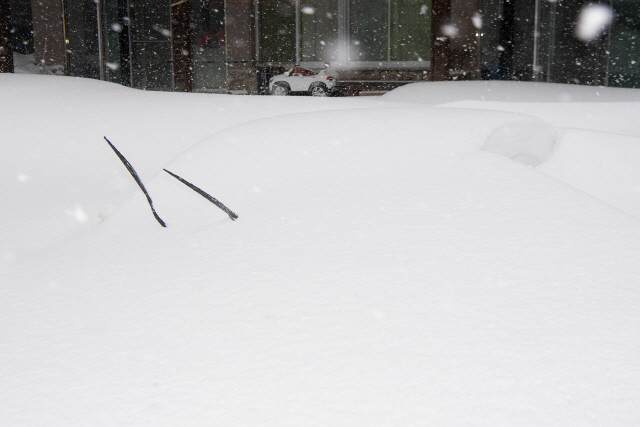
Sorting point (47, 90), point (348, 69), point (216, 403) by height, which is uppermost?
point (348, 69)

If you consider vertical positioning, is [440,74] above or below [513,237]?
above

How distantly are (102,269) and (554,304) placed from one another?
2.00 meters

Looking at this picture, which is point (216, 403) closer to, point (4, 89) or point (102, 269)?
point (102, 269)

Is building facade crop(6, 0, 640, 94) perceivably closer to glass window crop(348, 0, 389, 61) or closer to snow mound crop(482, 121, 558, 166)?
glass window crop(348, 0, 389, 61)

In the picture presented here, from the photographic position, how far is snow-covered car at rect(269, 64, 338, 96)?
13.6 m

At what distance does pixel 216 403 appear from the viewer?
160 centimetres

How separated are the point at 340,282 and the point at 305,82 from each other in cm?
1226

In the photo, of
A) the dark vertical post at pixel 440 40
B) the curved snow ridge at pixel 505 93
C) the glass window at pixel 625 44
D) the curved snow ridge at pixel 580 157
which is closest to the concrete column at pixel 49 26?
the dark vertical post at pixel 440 40

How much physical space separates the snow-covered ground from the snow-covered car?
1001 centimetres

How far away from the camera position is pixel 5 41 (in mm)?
9875

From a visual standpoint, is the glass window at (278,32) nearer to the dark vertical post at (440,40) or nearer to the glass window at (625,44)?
the dark vertical post at (440,40)

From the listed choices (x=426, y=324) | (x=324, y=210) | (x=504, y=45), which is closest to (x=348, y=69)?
(x=504, y=45)

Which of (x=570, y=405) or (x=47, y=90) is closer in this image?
(x=570, y=405)

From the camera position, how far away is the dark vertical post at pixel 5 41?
31.5 ft
